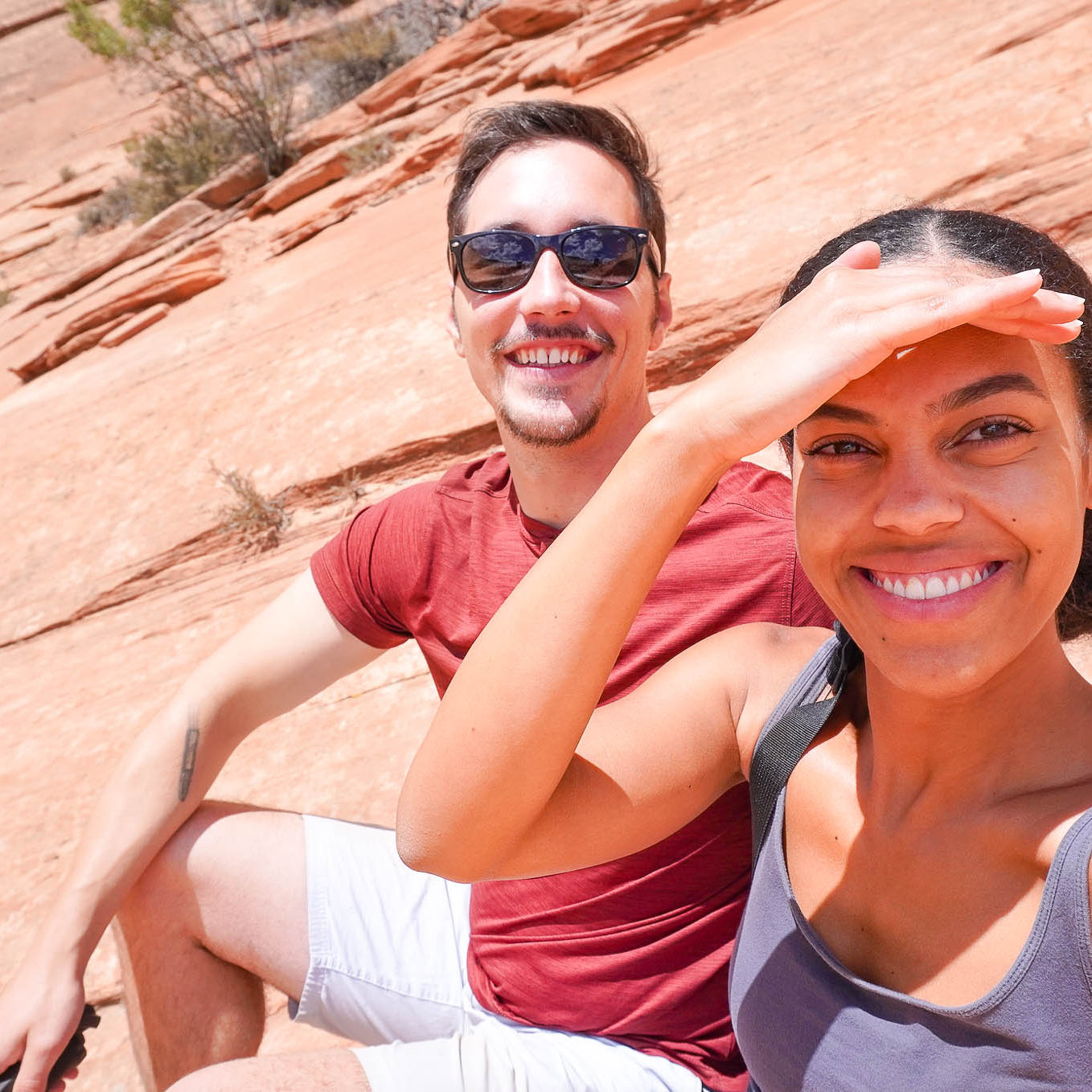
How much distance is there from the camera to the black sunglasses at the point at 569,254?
2.38 m

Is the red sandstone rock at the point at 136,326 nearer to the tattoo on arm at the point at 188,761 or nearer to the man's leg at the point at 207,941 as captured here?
the tattoo on arm at the point at 188,761

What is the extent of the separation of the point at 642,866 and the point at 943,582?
2.78ft

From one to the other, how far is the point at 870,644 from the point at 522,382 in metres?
1.21

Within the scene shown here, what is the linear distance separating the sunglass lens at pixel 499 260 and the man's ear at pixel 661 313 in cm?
41

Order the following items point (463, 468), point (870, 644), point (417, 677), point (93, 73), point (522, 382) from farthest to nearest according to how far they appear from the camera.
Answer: point (93, 73)
point (417, 677)
point (463, 468)
point (522, 382)
point (870, 644)

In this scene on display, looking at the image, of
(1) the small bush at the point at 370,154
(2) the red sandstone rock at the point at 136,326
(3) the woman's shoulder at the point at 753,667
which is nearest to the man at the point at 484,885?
(3) the woman's shoulder at the point at 753,667

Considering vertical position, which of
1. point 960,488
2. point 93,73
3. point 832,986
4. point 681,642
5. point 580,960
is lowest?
point 580,960

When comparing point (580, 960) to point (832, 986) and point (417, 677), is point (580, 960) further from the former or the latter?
point (417, 677)

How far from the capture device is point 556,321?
2.38 metres

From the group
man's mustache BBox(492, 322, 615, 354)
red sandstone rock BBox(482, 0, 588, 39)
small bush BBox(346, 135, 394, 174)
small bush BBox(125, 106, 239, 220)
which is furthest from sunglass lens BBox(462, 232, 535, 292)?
small bush BBox(125, 106, 239, 220)

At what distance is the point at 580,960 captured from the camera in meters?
1.89

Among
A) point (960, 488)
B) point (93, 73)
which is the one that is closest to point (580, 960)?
point (960, 488)

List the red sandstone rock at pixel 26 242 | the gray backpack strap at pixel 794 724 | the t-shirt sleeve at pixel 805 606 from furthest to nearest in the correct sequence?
1. the red sandstone rock at pixel 26 242
2. the t-shirt sleeve at pixel 805 606
3. the gray backpack strap at pixel 794 724

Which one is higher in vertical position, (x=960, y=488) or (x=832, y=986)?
(x=960, y=488)
